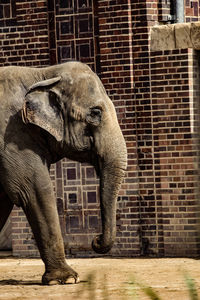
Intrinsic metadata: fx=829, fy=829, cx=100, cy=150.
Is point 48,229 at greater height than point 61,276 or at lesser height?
greater

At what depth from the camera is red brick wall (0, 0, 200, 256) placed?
10.3m

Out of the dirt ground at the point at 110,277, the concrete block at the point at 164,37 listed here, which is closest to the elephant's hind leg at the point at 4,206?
the dirt ground at the point at 110,277

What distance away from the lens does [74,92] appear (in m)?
7.30

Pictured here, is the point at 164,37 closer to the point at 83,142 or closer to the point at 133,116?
the point at 133,116

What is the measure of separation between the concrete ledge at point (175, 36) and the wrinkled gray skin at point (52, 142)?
3.10 m

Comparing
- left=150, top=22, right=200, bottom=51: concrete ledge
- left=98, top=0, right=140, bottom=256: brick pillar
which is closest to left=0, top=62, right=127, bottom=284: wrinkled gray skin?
left=150, top=22, right=200, bottom=51: concrete ledge

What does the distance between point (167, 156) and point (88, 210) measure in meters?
1.30

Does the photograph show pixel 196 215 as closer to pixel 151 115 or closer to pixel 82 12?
pixel 151 115

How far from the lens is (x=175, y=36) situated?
405 inches

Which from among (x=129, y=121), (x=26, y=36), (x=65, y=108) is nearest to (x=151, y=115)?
(x=129, y=121)

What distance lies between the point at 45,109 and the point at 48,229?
1.06m

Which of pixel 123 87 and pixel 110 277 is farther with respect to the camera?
pixel 123 87

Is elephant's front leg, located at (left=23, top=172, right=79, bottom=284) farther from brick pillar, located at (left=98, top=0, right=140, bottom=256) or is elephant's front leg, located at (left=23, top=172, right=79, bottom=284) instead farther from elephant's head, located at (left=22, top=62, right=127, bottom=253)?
brick pillar, located at (left=98, top=0, right=140, bottom=256)

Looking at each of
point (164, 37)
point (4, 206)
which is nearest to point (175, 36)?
point (164, 37)
